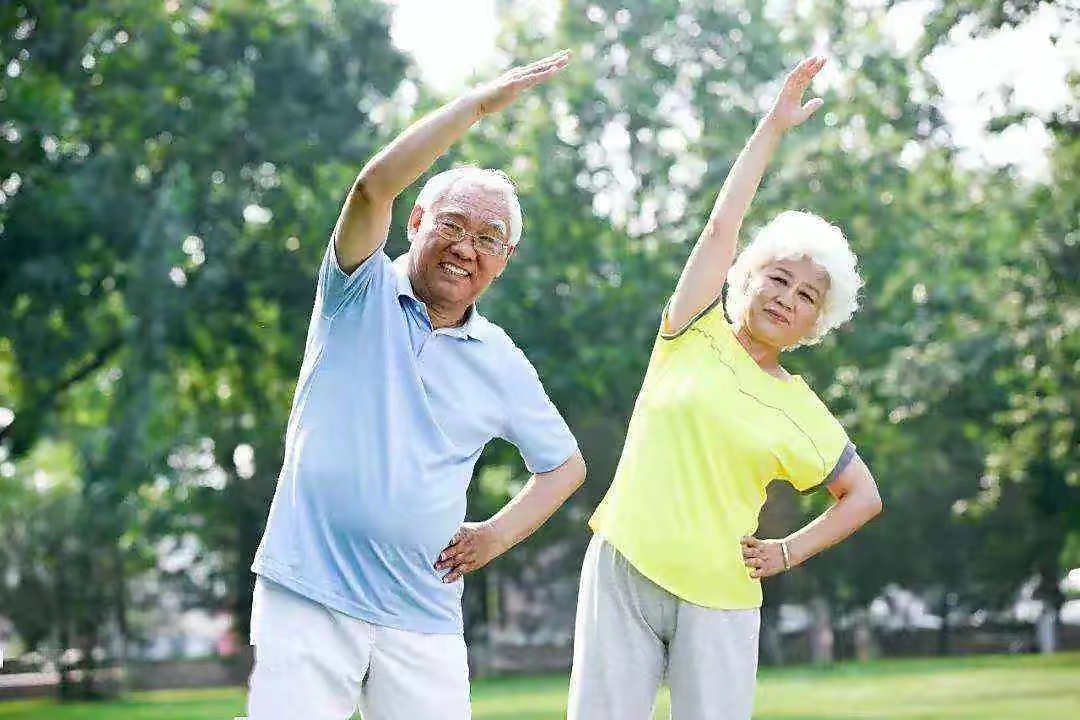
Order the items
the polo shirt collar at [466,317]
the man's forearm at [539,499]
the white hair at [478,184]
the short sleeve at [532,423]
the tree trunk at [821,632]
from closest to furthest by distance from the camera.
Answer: the polo shirt collar at [466,317]
the white hair at [478,184]
the short sleeve at [532,423]
the man's forearm at [539,499]
the tree trunk at [821,632]

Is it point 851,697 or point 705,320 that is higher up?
point 705,320

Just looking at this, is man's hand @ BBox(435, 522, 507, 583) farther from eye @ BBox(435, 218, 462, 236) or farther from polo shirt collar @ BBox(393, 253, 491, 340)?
eye @ BBox(435, 218, 462, 236)

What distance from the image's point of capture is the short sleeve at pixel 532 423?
367 centimetres

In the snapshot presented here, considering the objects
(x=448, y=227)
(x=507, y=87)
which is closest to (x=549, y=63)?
(x=507, y=87)

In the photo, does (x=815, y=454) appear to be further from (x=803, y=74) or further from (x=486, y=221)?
(x=486, y=221)

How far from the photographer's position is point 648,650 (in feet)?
13.5

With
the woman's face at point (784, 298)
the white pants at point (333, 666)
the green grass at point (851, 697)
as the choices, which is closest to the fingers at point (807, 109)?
the woman's face at point (784, 298)

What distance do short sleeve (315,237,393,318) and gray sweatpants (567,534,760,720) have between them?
3.49ft

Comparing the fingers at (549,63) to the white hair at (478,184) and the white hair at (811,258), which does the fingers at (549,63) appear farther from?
the white hair at (811,258)

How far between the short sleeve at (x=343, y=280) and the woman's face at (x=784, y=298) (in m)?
1.23

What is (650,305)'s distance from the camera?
93.6ft

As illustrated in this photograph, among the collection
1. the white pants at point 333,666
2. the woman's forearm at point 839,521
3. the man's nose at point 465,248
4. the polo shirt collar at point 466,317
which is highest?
the man's nose at point 465,248

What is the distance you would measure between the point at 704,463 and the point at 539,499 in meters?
0.41

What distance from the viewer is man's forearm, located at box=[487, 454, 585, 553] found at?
12.8 feet
